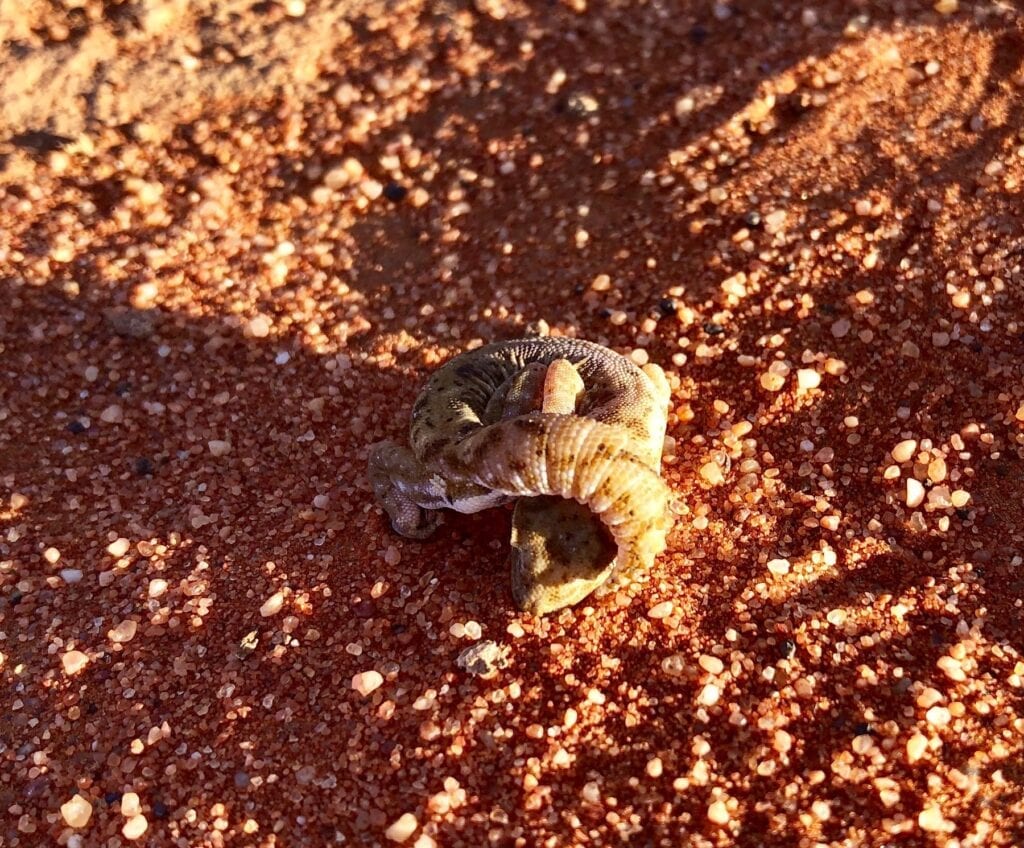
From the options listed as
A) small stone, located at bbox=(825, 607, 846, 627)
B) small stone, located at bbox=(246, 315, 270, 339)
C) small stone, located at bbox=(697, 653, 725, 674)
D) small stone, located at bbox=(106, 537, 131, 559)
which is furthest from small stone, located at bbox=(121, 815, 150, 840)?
small stone, located at bbox=(825, 607, 846, 627)

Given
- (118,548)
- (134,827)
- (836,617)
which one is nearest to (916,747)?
(836,617)

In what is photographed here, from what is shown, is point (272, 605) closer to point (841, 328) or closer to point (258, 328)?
point (258, 328)

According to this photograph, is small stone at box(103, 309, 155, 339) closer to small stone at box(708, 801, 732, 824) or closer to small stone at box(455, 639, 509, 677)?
small stone at box(455, 639, 509, 677)

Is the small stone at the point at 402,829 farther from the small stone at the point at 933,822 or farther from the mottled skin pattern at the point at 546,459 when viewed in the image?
the small stone at the point at 933,822

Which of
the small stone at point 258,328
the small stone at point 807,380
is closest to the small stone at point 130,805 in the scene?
the small stone at point 258,328

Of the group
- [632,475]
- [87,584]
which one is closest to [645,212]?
[632,475]

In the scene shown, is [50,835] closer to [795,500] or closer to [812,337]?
[795,500]
